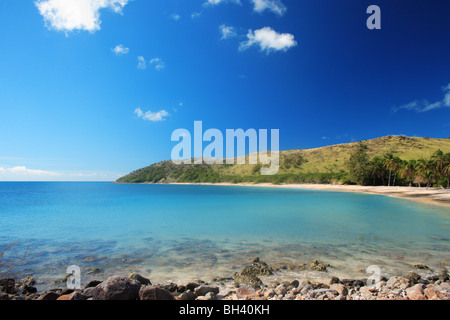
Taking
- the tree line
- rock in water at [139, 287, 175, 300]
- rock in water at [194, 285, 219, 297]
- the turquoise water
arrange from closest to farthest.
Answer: rock in water at [139, 287, 175, 300], rock in water at [194, 285, 219, 297], the turquoise water, the tree line

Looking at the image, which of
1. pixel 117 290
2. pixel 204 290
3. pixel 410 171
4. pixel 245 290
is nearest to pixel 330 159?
pixel 410 171

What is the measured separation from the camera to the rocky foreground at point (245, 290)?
5.68m

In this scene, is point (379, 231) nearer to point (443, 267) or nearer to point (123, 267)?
point (443, 267)

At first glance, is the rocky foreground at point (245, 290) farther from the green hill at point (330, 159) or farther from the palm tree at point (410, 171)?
the green hill at point (330, 159)

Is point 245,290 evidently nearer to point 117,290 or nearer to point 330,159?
point 117,290

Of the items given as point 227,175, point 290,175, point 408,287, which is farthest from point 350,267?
point 227,175

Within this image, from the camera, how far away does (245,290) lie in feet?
20.9

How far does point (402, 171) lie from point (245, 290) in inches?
3245

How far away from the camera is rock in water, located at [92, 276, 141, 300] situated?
223 inches

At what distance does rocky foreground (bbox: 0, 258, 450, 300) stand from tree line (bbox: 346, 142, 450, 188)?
66.5 meters

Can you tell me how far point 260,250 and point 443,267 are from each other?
705 centimetres

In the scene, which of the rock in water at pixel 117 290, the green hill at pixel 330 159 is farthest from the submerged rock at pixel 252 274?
the green hill at pixel 330 159

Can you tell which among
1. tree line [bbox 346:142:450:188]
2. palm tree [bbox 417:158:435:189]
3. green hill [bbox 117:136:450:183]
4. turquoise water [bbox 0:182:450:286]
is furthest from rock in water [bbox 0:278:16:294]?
green hill [bbox 117:136:450:183]

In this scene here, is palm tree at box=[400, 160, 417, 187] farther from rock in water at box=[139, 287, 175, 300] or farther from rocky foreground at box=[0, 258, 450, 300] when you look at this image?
rock in water at box=[139, 287, 175, 300]
